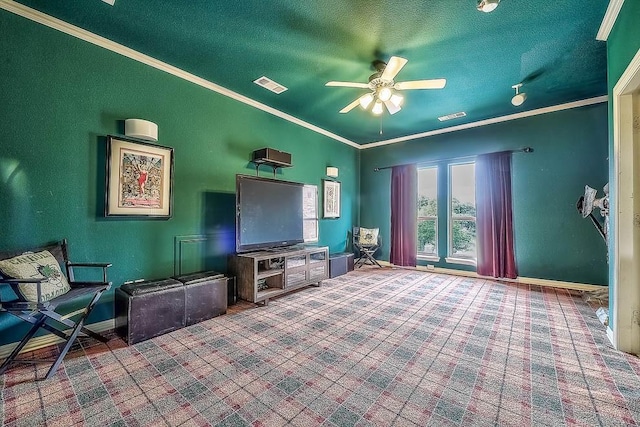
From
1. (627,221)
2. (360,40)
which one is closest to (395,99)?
(360,40)

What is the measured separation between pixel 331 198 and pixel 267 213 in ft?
6.75

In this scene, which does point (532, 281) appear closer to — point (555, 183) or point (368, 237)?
point (555, 183)

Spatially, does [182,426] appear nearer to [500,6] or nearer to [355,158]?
[500,6]

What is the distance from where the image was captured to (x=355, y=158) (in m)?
6.16

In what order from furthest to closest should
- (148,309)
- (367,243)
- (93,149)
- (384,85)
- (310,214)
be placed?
(367,243), (310,214), (384,85), (93,149), (148,309)

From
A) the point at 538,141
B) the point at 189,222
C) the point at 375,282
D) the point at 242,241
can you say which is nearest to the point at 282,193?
the point at 242,241

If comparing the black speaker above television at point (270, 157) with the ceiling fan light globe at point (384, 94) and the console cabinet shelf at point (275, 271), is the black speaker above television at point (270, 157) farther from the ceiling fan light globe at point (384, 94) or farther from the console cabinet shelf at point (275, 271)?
the ceiling fan light globe at point (384, 94)

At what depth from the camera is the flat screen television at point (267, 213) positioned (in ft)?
10.6

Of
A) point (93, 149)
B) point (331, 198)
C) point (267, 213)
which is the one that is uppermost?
point (93, 149)

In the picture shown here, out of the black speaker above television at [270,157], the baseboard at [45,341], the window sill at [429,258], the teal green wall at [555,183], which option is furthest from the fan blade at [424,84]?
the baseboard at [45,341]

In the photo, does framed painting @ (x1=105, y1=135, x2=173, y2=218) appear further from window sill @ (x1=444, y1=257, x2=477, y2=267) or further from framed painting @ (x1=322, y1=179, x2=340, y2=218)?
window sill @ (x1=444, y1=257, x2=477, y2=267)

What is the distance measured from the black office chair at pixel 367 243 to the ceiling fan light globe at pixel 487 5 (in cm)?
407

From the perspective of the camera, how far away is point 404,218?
17.8 ft

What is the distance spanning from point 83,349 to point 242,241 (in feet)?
5.41
